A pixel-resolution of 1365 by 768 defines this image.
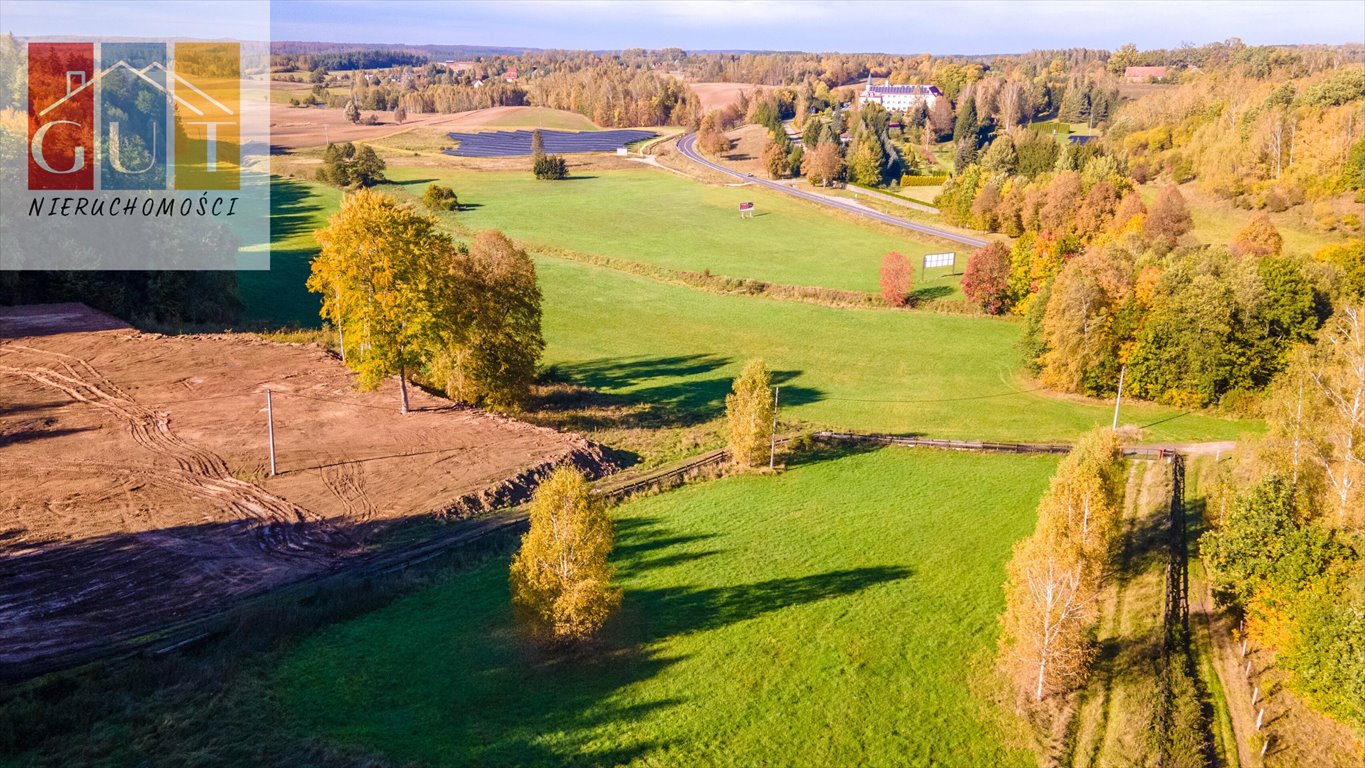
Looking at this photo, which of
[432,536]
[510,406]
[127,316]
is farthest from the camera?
[127,316]

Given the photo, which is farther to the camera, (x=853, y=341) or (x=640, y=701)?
(x=853, y=341)

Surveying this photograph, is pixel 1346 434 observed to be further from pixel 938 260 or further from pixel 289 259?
pixel 289 259

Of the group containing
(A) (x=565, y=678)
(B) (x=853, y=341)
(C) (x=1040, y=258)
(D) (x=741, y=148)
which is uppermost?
(D) (x=741, y=148)

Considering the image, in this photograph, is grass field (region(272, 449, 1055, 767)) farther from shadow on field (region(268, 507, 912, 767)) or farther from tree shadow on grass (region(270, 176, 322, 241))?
tree shadow on grass (region(270, 176, 322, 241))

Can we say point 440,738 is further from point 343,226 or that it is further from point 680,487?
point 343,226

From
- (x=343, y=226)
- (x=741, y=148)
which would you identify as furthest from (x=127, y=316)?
(x=741, y=148)

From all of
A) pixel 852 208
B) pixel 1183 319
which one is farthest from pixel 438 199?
pixel 1183 319
